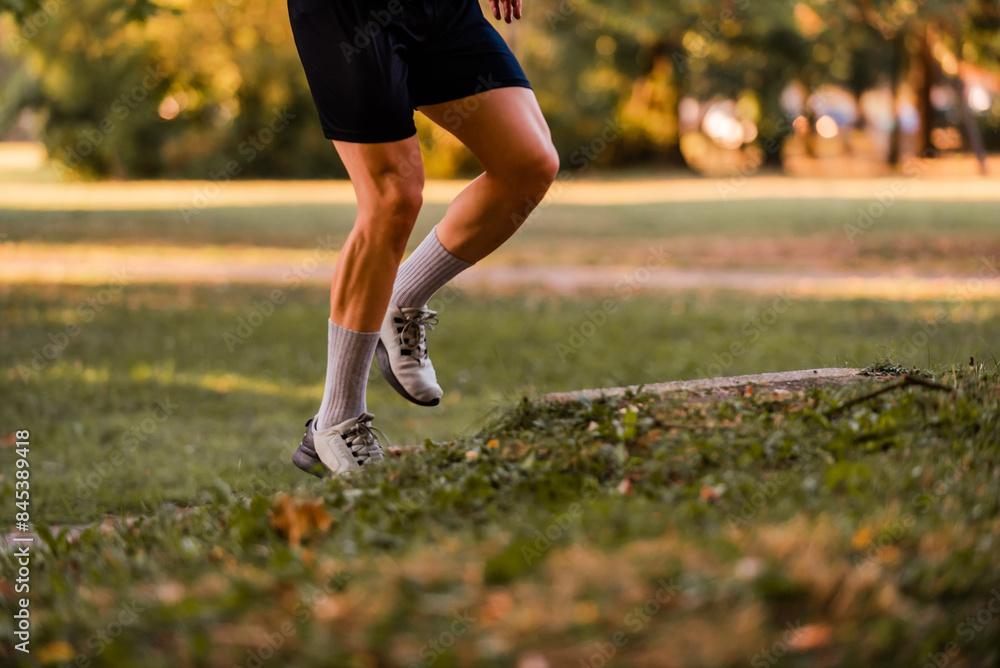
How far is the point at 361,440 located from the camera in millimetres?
3342

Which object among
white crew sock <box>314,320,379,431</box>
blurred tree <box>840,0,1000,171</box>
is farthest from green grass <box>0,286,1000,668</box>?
blurred tree <box>840,0,1000,171</box>

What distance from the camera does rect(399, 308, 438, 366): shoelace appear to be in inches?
144

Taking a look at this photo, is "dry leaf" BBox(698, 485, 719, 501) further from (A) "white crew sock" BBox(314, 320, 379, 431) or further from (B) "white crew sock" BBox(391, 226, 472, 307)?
(B) "white crew sock" BBox(391, 226, 472, 307)

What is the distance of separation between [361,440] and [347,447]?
57 mm

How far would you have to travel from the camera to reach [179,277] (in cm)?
1224

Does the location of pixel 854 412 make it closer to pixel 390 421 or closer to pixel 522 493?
pixel 522 493

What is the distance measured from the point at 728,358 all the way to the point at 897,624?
5863 millimetres

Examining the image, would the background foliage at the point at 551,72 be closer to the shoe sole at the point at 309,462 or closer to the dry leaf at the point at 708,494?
the shoe sole at the point at 309,462

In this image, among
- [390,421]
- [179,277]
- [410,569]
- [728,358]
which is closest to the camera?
[410,569]

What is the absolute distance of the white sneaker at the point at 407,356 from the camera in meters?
3.63

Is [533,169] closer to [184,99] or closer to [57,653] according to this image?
[57,653]

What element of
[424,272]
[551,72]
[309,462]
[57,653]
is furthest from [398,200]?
[551,72]

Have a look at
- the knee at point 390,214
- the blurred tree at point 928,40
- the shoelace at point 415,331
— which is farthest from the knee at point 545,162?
the blurred tree at point 928,40

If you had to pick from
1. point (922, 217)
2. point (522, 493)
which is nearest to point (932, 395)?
point (522, 493)
